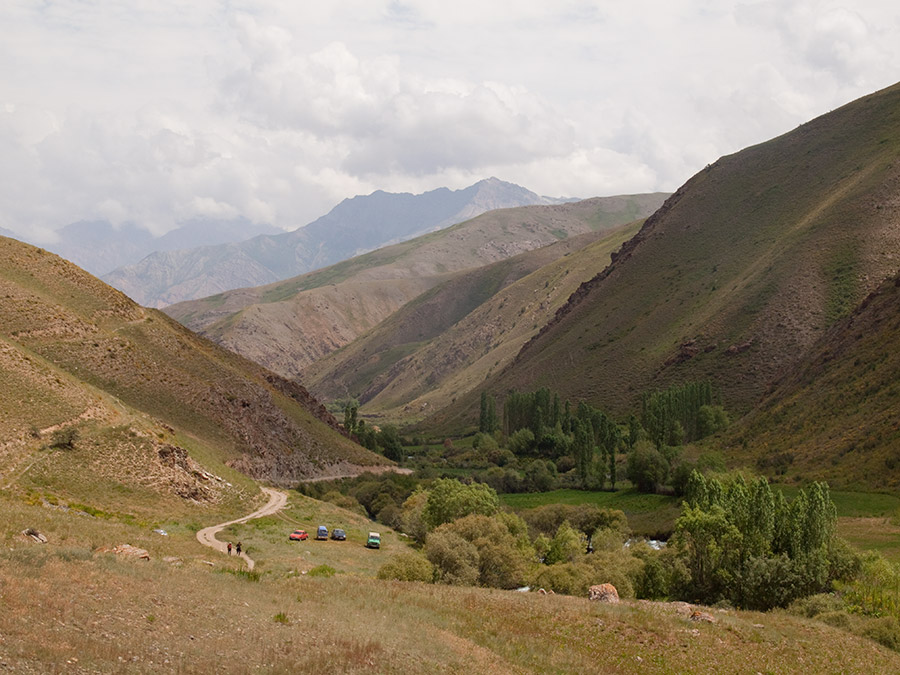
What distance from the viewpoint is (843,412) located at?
270ft

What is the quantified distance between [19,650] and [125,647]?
2204 mm

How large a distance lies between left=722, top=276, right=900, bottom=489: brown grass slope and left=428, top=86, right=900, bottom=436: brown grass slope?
1476 centimetres

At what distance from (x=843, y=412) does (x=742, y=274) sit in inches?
2508

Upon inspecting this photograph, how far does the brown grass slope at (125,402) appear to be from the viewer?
52.5 metres

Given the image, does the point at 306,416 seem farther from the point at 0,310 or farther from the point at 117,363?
the point at 0,310

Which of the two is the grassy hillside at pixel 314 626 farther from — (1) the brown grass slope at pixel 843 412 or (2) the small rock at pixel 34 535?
(1) the brown grass slope at pixel 843 412

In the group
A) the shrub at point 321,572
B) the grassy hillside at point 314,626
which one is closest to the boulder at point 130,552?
the grassy hillside at point 314,626

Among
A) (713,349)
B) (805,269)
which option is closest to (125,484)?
(713,349)

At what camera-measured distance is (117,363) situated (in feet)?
266

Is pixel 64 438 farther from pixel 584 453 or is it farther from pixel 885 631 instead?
pixel 584 453

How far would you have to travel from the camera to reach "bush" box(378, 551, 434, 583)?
117 feet

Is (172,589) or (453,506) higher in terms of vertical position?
(172,589)

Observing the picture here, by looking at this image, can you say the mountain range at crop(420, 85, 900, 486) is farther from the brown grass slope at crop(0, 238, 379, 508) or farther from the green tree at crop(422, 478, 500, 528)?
the brown grass slope at crop(0, 238, 379, 508)

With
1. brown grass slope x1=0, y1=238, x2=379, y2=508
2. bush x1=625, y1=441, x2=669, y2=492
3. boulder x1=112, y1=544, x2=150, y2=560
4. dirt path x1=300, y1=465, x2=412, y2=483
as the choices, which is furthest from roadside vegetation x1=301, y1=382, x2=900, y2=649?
boulder x1=112, y1=544, x2=150, y2=560
